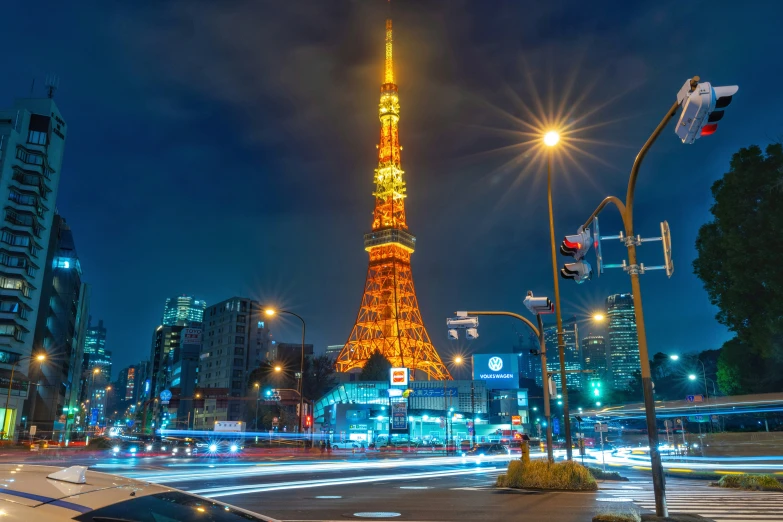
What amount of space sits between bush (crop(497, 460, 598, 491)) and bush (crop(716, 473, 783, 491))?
502 centimetres

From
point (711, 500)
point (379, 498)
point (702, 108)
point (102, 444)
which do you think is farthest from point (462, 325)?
point (102, 444)

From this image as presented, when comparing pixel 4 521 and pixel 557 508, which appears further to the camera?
pixel 557 508

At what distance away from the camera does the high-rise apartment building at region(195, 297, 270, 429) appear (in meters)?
110

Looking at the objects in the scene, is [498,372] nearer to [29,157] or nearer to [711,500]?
[29,157]

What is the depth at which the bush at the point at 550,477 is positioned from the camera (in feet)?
61.9

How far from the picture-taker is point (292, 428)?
90938 mm

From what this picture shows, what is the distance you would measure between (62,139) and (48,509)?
91.1 metres

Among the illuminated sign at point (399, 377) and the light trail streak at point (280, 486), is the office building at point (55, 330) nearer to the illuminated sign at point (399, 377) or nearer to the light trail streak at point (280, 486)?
the illuminated sign at point (399, 377)

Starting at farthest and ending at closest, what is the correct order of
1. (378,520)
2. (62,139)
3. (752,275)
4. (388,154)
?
(388,154) < (62,139) < (752,275) < (378,520)

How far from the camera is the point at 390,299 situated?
353ft

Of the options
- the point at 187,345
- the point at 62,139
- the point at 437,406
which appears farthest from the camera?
the point at 187,345

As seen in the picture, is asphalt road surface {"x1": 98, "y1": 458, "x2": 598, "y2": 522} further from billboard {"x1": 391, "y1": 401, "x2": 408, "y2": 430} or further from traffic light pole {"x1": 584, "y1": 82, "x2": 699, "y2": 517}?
billboard {"x1": 391, "y1": 401, "x2": 408, "y2": 430}

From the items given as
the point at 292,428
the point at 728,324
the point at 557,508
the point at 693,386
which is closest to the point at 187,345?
the point at 292,428

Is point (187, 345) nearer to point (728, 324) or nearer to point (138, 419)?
point (138, 419)
